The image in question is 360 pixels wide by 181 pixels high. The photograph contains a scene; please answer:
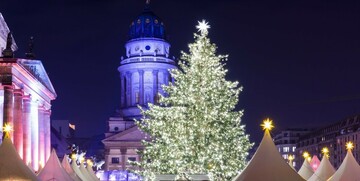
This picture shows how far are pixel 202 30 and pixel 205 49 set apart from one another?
1.39m

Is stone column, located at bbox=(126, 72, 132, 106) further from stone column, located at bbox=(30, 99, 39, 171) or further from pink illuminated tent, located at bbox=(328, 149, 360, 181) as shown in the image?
pink illuminated tent, located at bbox=(328, 149, 360, 181)

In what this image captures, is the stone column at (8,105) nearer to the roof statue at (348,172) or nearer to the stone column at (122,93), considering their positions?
the roof statue at (348,172)

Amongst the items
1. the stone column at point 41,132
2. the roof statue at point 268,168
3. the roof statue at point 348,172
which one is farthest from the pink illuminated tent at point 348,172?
the stone column at point 41,132

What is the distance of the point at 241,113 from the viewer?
135 ft

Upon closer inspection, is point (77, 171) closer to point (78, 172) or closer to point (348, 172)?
point (78, 172)

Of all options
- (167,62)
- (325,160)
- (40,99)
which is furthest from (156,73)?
(325,160)

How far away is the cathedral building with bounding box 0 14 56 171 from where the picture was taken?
59.9 m

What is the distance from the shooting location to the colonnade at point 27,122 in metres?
60.1

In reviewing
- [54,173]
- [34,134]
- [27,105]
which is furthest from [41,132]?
[54,173]

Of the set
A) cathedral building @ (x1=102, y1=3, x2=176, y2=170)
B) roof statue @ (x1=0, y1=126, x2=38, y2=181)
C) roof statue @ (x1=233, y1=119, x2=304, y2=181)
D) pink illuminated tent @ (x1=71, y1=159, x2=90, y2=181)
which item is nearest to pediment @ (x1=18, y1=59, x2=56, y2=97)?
pink illuminated tent @ (x1=71, y1=159, x2=90, y2=181)

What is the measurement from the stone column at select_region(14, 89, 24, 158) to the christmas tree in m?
23.6

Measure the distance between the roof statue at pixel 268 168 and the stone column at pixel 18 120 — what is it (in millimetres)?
35036

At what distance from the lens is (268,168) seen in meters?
29.7

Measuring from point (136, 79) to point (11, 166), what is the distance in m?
114
